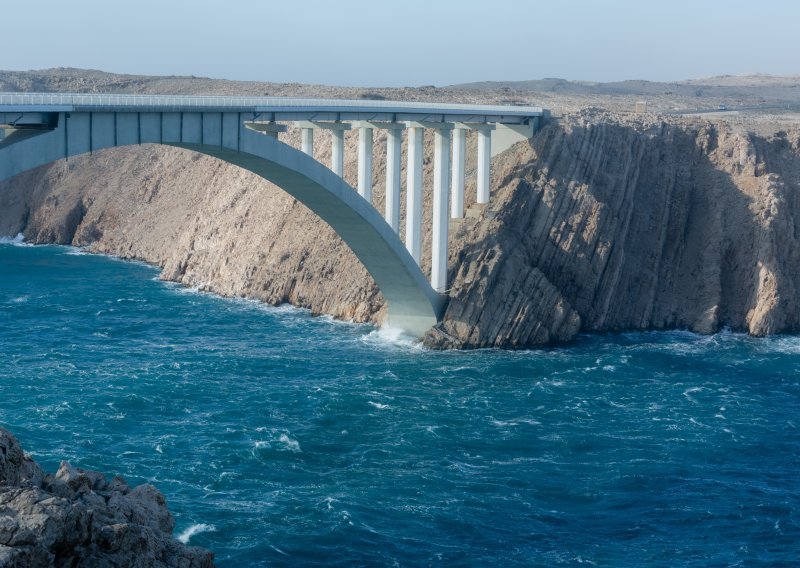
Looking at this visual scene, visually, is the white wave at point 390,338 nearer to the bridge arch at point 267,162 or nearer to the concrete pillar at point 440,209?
the bridge arch at point 267,162

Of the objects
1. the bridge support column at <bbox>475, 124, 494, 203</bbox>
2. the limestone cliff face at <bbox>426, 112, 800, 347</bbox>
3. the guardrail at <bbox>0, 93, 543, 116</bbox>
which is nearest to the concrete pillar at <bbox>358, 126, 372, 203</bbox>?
the guardrail at <bbox>0, 93, 543, 116</bbox>

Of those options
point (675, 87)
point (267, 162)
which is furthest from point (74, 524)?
point (675, 87)

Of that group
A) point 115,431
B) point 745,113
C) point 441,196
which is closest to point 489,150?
point 441,196

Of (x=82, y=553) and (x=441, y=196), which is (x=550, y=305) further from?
(x=82, y=553)

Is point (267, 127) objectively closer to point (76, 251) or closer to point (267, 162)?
point (267, 162)

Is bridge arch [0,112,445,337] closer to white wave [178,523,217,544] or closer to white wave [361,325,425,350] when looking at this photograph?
white wave [361,325,425,350]

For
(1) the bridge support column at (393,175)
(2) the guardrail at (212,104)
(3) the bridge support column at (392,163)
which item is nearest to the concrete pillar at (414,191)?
(3) the bridge support column at (392,163)

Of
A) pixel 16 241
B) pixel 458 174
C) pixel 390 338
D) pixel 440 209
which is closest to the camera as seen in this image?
pixel 440 209
